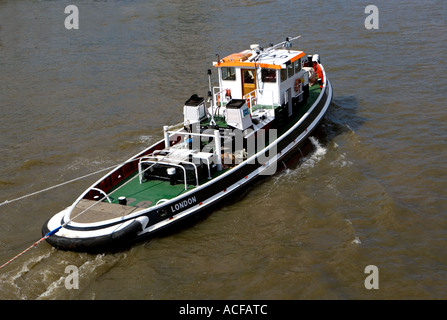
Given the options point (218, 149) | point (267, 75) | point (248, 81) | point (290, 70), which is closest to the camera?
point (218, 149)

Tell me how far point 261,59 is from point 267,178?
13.6 ft

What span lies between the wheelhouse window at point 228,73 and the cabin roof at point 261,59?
1.08 feet

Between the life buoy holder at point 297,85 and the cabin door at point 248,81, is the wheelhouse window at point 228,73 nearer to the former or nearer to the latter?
the cabin door at point 248,81

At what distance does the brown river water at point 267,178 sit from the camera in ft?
37.9

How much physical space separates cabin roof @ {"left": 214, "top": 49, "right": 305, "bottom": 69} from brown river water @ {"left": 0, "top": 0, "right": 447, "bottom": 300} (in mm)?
3156

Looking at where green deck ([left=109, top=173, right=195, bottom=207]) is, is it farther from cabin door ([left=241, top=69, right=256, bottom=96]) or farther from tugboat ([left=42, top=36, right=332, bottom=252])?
cabin door ([left=241, top=69, right=256, bottom=96])

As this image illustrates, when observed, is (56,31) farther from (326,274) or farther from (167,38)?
(326,274)

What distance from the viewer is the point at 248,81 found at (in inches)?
676

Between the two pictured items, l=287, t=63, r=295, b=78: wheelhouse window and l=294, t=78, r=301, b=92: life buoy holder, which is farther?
l=294, t=78, r=301, b=92: life buoy holder

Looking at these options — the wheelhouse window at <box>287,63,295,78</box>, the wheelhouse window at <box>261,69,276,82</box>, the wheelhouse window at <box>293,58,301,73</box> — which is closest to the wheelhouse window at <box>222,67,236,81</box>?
the wheelhouse window at <box>261,69,276,82</box>

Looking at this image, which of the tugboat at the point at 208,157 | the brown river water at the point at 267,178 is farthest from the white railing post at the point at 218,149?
the brown river water at the point at 267,178

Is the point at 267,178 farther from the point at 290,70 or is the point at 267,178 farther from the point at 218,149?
the point at 290,70

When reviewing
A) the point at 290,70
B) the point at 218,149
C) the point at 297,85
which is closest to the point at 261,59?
the point at 290,70

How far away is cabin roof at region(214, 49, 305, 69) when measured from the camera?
16.5 m
